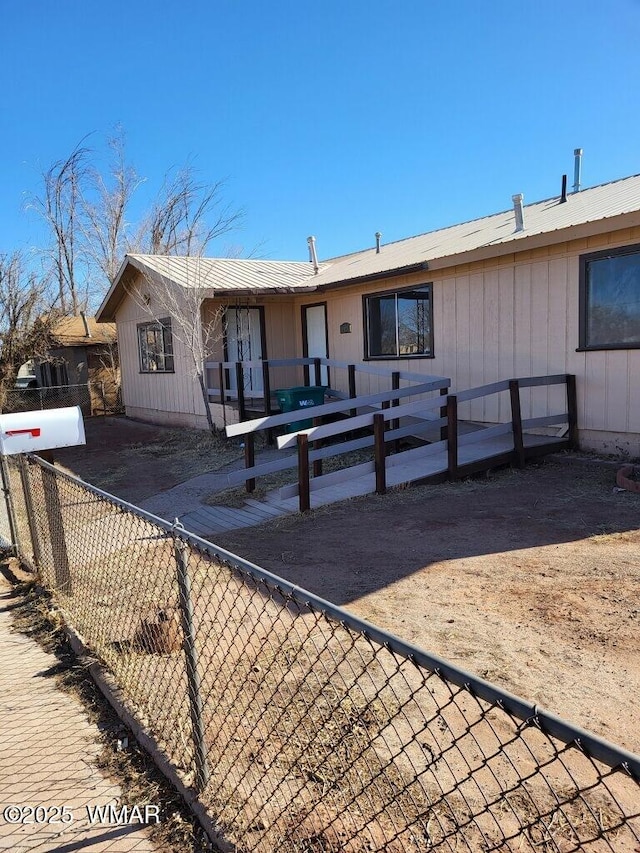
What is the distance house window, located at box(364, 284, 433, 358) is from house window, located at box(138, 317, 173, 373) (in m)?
5.79

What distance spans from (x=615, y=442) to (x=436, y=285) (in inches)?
168

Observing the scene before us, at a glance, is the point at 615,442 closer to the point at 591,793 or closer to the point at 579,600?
the point at 579,600

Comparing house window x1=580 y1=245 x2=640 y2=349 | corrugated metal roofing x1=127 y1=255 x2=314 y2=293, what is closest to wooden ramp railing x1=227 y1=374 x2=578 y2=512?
house window x1=580 y1=245 x2=640 y2=349

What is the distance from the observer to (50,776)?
2.66 meters

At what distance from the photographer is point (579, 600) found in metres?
4.15

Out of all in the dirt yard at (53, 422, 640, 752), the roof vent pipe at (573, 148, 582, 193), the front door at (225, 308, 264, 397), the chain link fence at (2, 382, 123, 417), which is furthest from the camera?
the chain link fence at (2, 382, 123, 417)

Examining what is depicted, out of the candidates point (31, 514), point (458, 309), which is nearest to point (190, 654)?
point (31, 514)

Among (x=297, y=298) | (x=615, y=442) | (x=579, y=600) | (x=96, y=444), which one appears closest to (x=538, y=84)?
(x=297, y=298)

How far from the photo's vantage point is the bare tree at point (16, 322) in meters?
20.1

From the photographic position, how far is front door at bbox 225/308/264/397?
14.7m

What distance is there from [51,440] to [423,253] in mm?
8954

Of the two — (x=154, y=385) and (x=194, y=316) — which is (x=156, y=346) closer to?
(x=154, y=385)

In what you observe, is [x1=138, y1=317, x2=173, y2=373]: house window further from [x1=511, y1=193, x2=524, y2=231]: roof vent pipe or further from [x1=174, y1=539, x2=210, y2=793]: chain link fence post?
[x1=174, y1=539, x2=210, y2=793]: chain link fence post

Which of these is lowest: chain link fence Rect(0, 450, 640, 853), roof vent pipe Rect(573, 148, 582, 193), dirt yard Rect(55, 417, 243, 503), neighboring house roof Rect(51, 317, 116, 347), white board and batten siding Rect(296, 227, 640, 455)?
dirt yard Rect(55, 417, 243, 503)
